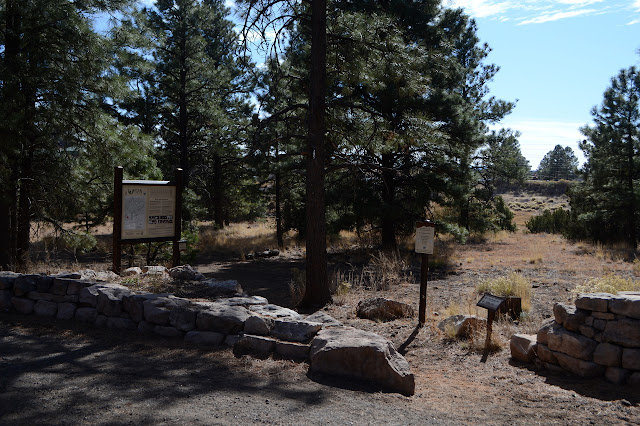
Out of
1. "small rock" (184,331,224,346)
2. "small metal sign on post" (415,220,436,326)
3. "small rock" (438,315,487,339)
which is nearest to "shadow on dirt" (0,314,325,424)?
"small rock" (184,331,224,346)

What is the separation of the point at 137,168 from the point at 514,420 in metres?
12.0

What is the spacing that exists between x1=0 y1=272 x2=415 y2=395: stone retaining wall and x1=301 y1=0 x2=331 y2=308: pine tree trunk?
6.22ft

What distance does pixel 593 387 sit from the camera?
214 inches

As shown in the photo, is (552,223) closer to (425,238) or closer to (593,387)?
(425,238)

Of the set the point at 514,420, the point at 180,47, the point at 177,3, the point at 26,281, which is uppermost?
the point at 177,3

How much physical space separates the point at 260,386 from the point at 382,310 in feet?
11.9

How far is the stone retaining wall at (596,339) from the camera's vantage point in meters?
5.47

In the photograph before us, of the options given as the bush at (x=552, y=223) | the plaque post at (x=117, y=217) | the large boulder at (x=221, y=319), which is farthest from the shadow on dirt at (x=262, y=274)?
the bush at (x=552, y=223)

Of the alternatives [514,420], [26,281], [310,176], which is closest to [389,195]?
[310,176]

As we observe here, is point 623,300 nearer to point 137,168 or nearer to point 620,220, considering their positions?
point 137,168

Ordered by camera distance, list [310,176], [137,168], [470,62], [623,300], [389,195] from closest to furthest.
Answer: [623,300], [310,176], [137,168], [389,195], [470,62]

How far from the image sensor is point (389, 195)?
52.4 ft

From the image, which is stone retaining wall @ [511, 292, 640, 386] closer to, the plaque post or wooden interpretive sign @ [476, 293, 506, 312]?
wooden interpretive sign @ [476, 293, 506, 312]

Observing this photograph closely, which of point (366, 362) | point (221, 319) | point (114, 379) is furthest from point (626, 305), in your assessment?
point (114, 379)
